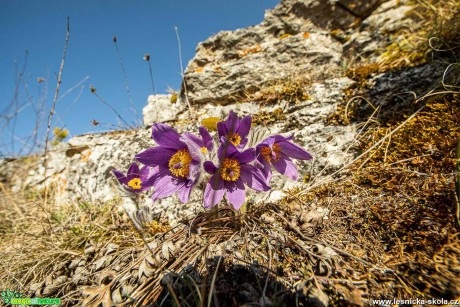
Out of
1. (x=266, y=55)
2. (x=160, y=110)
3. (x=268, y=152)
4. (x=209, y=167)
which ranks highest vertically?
(x=160, y=110)

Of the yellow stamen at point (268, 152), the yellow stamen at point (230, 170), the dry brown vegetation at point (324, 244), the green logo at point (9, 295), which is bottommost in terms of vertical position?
the dry brown vegetation at point (324, 244)

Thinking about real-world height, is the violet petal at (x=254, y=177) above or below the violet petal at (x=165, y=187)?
below

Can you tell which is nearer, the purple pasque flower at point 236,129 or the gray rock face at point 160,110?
the purple pasque flower at point 236,129

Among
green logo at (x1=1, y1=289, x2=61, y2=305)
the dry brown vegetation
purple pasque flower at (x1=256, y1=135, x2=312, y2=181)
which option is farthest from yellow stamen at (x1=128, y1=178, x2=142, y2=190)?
purple pasque flower at (x1=256, y1=135, x2=312, y2=181)

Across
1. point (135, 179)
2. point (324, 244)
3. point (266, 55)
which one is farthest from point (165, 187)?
point (266, 55)

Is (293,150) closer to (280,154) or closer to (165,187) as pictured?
(280,154)

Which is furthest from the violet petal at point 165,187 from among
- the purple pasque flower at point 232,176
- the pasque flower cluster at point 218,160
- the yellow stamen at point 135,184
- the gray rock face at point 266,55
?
the gray rock face at point 266,55

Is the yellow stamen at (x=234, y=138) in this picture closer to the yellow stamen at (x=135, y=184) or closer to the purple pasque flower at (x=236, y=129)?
the purple pasque flower at (x=236, y=129)

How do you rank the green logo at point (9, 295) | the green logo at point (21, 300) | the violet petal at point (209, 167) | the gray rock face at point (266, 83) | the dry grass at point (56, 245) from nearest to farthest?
the violet petal at point (209, 167), the green logo at point (21, 300), the green logo at point (9, 295), the dry grass at point (56, 245), the gray rock face at point (266, 83)
